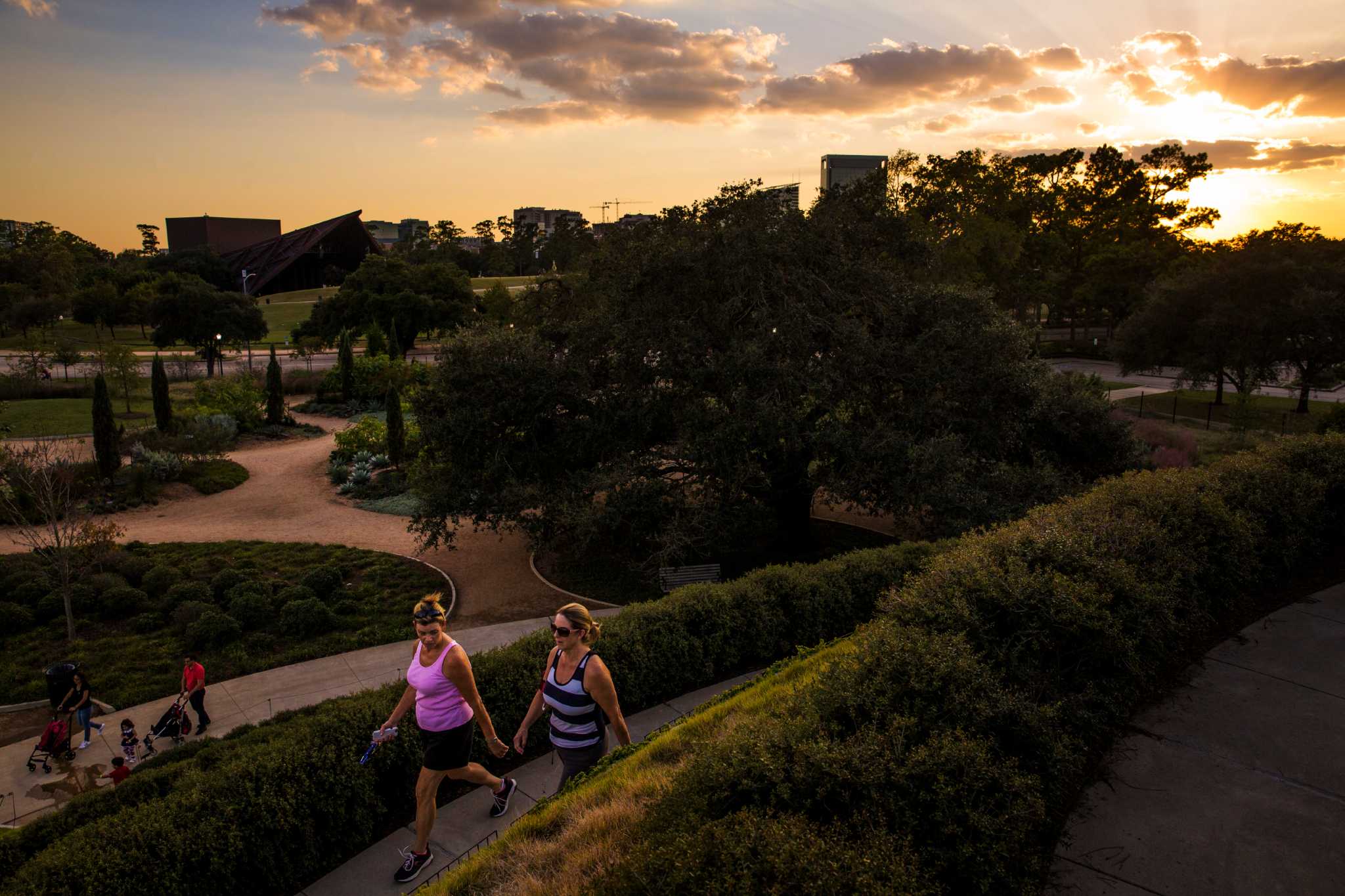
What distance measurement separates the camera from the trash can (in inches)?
367

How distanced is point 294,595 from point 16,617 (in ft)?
13.8

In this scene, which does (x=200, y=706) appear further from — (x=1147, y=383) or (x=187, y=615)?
(x=1147, y=383)

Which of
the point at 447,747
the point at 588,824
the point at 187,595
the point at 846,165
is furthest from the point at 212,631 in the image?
the point at 846,165

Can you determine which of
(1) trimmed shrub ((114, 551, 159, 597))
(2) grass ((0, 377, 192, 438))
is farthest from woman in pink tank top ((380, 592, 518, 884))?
(2) grass ((0, 377, 192, 438))

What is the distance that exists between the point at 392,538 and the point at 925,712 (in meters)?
16.3

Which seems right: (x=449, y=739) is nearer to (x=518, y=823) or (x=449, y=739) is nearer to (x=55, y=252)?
(x=518, y=823)

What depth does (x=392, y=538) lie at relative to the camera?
18516 millimetres

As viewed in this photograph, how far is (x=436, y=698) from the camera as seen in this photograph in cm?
554

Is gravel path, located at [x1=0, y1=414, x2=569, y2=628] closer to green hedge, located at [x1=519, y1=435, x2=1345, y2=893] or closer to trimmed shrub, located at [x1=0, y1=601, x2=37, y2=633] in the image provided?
trimmed shrub, located at [x1=0, y1=601, x2=37, y2=633]

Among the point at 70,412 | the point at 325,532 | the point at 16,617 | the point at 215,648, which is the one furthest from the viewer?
the point at 70,412

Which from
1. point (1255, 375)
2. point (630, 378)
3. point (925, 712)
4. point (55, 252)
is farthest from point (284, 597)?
point (55, 252)

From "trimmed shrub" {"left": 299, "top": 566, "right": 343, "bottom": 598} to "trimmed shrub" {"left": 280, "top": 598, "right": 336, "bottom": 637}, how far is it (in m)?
1.01

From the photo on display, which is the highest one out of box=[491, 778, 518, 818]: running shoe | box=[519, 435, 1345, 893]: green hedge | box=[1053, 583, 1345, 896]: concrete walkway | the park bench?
box=[519, 435, 1345, 893]: green hedge

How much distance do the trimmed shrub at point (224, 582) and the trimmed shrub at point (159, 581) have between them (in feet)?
2.09
